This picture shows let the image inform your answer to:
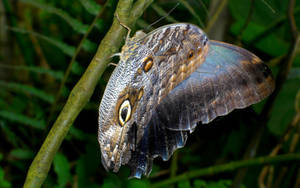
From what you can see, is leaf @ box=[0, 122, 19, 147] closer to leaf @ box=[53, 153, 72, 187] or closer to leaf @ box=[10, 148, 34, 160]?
leaf @ box=[10, 148, 34, 160]

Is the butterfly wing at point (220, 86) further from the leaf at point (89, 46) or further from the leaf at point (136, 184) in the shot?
the leaf at point (136, 184)

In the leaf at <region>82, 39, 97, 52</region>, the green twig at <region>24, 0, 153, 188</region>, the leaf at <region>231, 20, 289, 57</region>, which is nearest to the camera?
the green twig at <region>24, 0, 153, 188</region>

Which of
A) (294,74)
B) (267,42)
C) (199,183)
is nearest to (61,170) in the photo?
(199,183)

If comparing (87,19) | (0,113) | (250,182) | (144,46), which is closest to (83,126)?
(0,113)

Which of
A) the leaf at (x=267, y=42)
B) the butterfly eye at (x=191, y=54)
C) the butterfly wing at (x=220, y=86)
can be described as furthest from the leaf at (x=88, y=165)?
the leaf at (x=267, y=42)

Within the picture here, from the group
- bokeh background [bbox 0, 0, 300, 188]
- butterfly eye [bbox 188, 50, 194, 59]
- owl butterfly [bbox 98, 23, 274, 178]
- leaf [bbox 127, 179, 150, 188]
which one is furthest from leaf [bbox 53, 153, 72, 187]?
butterfly eye [bbox 188, 50, 194, 59]

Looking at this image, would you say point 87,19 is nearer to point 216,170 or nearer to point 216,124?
point 216,170

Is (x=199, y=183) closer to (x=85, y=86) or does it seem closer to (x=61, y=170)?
(x=61, y=170)
